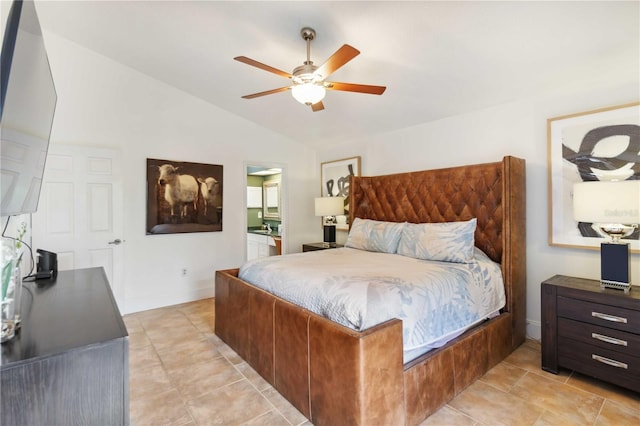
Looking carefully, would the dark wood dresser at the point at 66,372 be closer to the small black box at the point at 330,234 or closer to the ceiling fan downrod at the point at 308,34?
the ceiling fan downrod at the point at 308,34

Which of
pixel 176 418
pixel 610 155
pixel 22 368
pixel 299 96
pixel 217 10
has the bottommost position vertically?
pixel 176 418

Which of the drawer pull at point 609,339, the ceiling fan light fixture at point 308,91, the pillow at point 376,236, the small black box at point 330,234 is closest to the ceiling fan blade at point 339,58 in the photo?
the ceiling fan light fixture at point 308,91

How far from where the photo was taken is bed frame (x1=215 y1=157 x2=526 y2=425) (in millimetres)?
1629

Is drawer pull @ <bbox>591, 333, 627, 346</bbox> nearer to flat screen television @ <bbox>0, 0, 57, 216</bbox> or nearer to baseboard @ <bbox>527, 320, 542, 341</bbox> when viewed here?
baseboard @ <bbox>527, 320, 542, 341</bbox>

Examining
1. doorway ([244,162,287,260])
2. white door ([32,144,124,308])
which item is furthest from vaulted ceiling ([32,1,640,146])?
doorway ([244,162,287,260])

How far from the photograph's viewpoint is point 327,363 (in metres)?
1.74

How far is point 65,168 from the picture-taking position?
11.4ft

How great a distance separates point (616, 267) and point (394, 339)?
1.89 meters

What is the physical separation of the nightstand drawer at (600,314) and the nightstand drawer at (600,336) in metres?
0.04

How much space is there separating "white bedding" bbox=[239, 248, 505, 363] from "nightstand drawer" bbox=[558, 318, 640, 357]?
18.4 inches

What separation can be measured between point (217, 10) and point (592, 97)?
3.32m

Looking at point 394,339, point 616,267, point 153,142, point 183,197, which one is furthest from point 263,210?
point 616,267

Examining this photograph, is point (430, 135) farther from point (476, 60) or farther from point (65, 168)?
point (65, 168)

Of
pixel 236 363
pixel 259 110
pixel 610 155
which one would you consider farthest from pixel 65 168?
pixel 610 155
